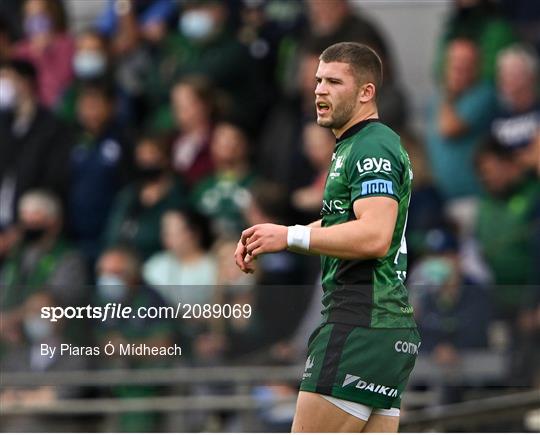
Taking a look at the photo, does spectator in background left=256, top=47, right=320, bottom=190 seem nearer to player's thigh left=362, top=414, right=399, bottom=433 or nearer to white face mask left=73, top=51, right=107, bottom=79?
white face mask left=73, top=51, right=107, bottom=79

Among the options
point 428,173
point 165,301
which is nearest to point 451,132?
point 428,173

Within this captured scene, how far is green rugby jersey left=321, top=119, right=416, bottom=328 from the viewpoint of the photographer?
4.89 meters

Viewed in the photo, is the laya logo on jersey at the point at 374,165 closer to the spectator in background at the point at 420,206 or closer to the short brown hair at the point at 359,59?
the short brown hair at the point at 359,59

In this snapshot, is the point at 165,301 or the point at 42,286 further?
the point at 42,286

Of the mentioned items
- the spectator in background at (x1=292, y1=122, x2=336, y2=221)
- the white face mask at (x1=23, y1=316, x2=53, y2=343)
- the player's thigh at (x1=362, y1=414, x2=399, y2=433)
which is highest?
the spectator in background at (x1=292, y1=122, x2=336, y2=221)

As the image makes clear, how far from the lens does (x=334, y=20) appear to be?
32.0 ft

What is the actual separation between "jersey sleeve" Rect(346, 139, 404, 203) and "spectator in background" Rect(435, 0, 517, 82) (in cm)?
451

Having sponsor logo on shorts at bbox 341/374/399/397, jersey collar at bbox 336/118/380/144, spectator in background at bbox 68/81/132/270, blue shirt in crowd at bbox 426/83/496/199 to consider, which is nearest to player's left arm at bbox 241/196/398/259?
jersey collar at bbox 336/118/380/144

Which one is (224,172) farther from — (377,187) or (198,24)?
(377,187)

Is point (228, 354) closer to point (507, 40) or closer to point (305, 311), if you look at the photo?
point (305, 311)

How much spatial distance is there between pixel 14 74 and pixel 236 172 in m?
2.38

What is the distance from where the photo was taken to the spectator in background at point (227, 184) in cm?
954

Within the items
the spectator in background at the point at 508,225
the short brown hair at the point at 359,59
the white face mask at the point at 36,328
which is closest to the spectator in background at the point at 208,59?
the spectator in background at the point at 508,225

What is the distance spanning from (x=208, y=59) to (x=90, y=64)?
3.65ft
